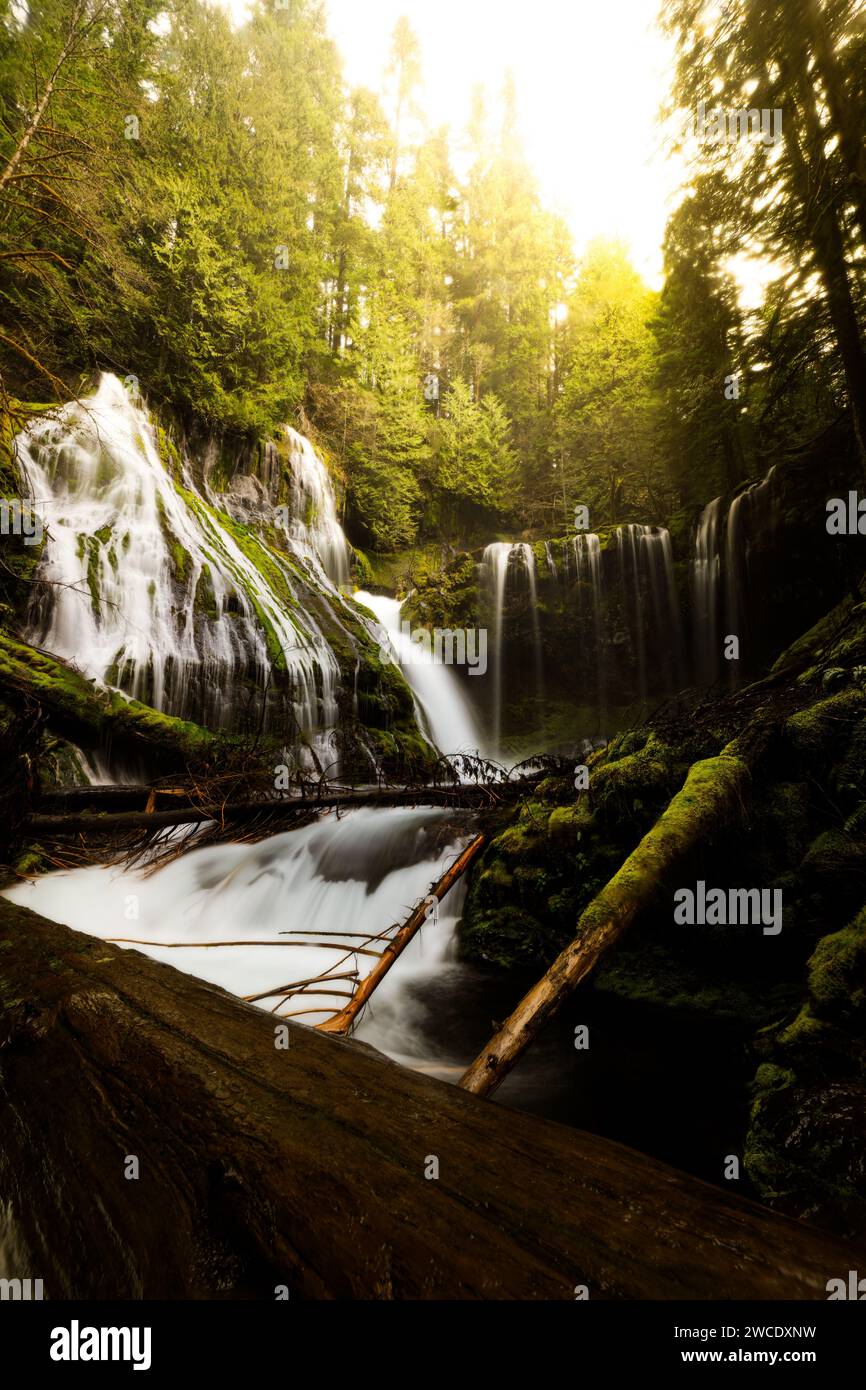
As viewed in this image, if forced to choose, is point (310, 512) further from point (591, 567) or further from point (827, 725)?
point (827, 725)

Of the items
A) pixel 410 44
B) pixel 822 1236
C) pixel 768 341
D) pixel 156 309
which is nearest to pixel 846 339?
pixel 768 341

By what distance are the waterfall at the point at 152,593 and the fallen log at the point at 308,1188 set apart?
26.8ft

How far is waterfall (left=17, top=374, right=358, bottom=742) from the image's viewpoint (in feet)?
28.2

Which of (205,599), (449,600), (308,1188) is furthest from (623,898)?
(449,600)

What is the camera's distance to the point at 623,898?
236cm

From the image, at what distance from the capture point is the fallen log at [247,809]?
547 cm

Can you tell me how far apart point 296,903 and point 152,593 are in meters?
6.80

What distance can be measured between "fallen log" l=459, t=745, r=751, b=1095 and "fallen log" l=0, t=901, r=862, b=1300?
0.30 m

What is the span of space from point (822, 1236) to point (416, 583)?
18366 mm

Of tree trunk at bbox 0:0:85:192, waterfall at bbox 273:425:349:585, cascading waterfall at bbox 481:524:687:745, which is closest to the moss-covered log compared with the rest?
tree trunk at bbox 0:0:85:192

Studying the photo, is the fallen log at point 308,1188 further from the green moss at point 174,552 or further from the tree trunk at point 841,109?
the tree trunk at point 841,109

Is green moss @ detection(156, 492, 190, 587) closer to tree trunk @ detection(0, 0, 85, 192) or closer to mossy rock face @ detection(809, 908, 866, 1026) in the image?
tree trunk @ detection(0, 0, 85, 192)

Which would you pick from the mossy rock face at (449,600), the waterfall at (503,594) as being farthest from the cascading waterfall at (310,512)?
the waterfall at (503,594)

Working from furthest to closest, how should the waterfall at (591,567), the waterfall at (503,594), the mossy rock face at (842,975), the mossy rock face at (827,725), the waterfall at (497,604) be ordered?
the waterfall at (497,604)
the waterfall at (503,594)
the waterfall at (591,567)
the mossy rock face at (827,725)
the mossy rock face at (842,975)
